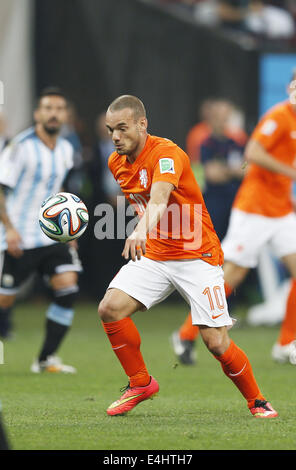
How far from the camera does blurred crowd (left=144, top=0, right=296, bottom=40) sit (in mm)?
15219

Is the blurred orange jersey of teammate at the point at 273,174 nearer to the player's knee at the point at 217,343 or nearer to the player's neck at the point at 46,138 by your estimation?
the player's neck at the point at 46,138

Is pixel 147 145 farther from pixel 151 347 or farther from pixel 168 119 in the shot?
pixel 168 119

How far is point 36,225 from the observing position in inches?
326

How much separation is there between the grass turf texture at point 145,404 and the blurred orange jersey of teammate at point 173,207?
3.37ft

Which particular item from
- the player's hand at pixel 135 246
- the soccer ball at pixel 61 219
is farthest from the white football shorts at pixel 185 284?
the player's hand at pixel 135 246

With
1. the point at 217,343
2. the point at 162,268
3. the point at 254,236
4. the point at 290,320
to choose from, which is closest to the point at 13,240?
the point at 254,236

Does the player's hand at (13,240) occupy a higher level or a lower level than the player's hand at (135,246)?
lower

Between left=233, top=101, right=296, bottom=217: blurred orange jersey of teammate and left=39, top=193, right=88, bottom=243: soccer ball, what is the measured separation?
265 centimetres

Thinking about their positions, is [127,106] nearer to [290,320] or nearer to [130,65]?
[290,320]

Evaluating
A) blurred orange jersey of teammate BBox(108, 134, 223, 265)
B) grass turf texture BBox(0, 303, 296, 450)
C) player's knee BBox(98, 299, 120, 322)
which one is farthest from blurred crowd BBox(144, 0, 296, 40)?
player's knee BBox(98, 299, 120, 322)

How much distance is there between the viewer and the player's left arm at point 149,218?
16.7 ft

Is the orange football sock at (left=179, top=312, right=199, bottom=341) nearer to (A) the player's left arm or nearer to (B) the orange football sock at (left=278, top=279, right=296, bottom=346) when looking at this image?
(B) the orange football sock at (left=278, top=279, right=296, bottom=346)

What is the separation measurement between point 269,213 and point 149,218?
11.5ft
